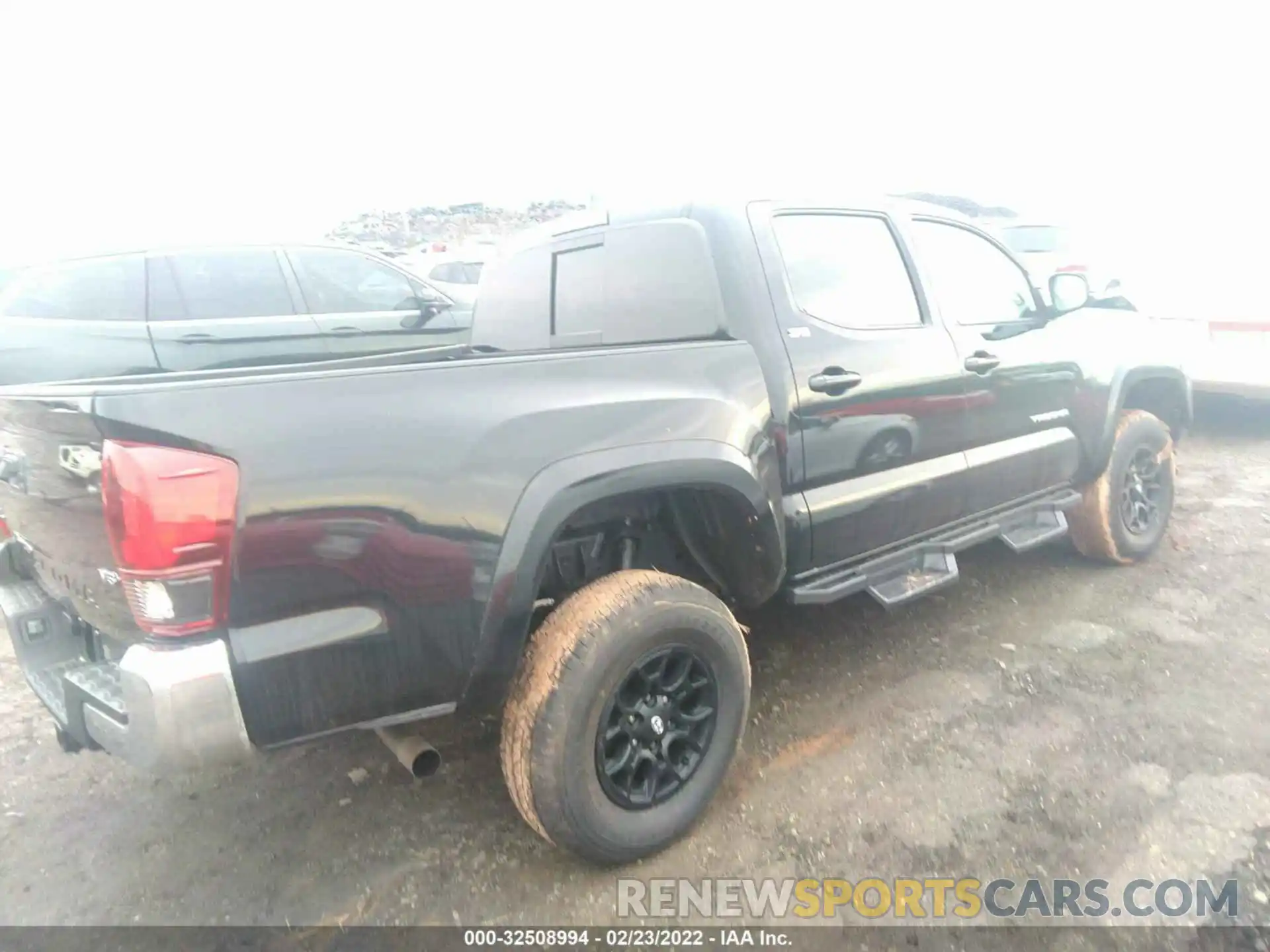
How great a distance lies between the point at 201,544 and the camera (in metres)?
1.71

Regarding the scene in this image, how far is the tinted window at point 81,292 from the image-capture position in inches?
235

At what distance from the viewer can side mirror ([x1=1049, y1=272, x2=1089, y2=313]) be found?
13.3 ft

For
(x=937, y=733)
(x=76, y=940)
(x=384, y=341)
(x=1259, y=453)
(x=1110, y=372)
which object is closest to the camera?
(x=76, y=940)

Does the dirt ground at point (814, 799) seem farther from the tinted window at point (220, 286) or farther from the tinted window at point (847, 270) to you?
the tinted window at point (220, 286)

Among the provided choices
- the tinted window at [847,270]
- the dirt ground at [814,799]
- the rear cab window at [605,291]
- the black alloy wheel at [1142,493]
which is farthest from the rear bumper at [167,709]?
the black alloy wheel at [1142,493]

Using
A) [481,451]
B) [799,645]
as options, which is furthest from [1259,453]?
[481,451]

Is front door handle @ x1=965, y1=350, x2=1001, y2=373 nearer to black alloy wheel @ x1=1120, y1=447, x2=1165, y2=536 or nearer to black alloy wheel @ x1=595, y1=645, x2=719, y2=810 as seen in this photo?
black alloy wheel @ x1=1120, y1=447, x2=1165, y2=536

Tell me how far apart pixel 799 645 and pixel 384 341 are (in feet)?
15.3

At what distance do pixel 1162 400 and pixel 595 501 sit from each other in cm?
384

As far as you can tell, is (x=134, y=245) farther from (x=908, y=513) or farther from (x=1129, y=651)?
(x=1129, y=651)

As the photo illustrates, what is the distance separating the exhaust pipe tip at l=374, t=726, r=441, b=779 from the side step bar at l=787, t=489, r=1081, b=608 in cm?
128

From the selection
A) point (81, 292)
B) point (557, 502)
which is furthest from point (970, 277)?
point (81, 292)

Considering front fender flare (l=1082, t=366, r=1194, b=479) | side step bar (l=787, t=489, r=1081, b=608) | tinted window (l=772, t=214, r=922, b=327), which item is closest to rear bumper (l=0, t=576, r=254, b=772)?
side step bar (l=787, t=489, r=1081, b=608)

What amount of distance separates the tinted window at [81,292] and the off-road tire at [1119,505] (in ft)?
20.2
